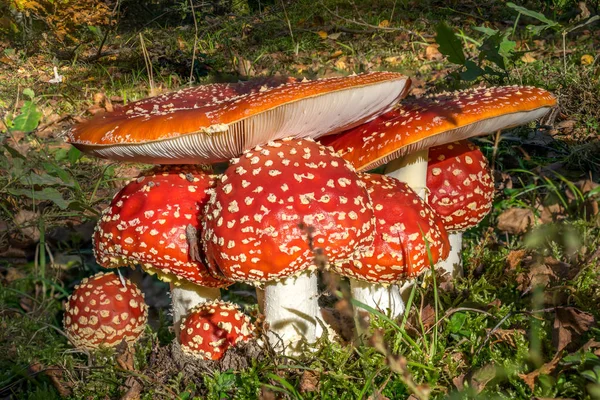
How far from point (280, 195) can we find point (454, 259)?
1681 millimetres

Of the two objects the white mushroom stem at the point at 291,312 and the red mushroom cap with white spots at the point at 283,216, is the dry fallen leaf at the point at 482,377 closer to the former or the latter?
the red mushroom cap with white spots at the point at 283,216

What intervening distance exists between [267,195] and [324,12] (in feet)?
20.7

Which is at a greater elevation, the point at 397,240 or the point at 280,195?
the point at 280,195

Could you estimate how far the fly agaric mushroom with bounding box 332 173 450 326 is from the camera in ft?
8.35

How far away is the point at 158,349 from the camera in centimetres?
296

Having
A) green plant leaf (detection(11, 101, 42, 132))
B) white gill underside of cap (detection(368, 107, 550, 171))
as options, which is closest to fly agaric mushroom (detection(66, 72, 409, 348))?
white gill underside of cap (detection(368, 107, 550, 171))

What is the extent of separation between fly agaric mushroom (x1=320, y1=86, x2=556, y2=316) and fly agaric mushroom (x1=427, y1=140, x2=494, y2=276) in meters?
0.23

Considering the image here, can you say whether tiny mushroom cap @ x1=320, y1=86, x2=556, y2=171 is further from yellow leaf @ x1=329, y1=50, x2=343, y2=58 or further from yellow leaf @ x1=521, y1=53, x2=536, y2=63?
yellow leaf @ x1=329, y1=50, x2=343, y2=58

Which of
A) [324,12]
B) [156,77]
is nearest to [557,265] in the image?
[156,77]

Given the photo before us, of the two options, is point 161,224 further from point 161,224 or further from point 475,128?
point 475,128

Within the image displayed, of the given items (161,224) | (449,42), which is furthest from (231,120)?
(449,42)

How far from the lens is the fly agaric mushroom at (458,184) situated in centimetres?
305

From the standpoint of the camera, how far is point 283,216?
217cm

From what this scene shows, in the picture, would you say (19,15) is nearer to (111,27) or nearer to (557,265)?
(111,27)
